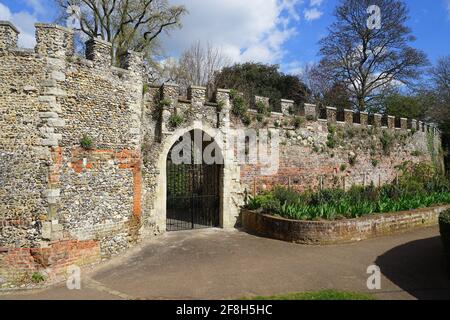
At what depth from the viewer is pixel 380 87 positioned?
87.4 feet

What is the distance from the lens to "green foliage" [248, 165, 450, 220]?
1094 centimetres

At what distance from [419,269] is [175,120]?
25.4ft

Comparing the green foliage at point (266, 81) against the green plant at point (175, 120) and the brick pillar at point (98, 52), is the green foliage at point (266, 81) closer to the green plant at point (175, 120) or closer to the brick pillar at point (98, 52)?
the green plant at point (175, 120)

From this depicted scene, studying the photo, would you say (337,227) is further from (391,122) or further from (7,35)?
(391,122)

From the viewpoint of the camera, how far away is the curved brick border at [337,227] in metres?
10.1

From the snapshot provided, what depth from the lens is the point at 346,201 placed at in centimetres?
1203

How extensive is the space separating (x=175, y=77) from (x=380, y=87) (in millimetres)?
15028

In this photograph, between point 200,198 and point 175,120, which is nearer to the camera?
point 175,120

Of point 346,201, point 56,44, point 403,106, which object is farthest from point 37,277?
point 403,106

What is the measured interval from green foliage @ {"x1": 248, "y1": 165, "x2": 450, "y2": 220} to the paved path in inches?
44.2

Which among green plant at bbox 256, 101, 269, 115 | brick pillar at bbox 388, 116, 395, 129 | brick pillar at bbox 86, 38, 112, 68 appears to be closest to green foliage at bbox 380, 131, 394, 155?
brick pillar at bbox 388, 116, 395, 129

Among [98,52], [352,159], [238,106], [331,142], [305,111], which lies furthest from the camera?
[352,159]

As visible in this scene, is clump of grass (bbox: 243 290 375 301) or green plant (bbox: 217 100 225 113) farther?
green plant (bbox: 217 100 225 113)

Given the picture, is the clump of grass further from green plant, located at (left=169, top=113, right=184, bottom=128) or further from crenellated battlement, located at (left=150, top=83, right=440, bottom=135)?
crenellated battlement, located at (left=150, top=83, right=440, bottom=135)
